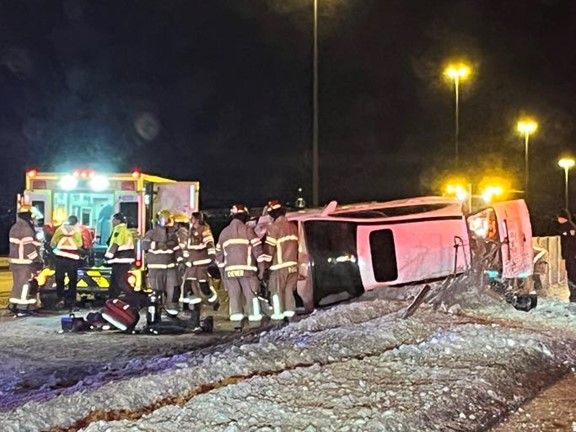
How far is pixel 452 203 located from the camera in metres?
12.3

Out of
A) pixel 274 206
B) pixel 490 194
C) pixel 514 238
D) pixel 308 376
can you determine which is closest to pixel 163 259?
pixel 274 206

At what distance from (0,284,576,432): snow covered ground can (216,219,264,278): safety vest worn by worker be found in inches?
40.8

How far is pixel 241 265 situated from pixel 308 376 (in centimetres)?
455

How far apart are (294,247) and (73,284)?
4744mm

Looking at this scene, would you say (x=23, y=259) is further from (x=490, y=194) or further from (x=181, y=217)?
(x=490, y=194)

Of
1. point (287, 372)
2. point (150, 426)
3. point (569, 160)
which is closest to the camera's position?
point (150, 426)

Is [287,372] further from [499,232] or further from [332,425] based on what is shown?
[499,232]

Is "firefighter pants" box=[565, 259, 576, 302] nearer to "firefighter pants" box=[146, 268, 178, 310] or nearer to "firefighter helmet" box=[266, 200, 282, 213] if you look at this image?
"firefighter helmet" box=[266, 200, 282, 213]

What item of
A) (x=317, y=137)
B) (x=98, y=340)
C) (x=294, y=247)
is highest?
(x=317, y=137)

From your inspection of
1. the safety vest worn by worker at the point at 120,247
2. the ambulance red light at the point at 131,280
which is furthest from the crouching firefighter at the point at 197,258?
the safety vest worn by worker at the point at 120,247

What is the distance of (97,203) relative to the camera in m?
15.8

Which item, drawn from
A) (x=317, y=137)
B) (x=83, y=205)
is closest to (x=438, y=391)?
(x=83, y=205)

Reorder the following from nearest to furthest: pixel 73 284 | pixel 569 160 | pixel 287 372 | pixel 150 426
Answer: pixel 150 426 → pixel 287 372 → pixel 73 284 → pixel 569 160

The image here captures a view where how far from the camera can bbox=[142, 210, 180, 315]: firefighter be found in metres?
12.6
